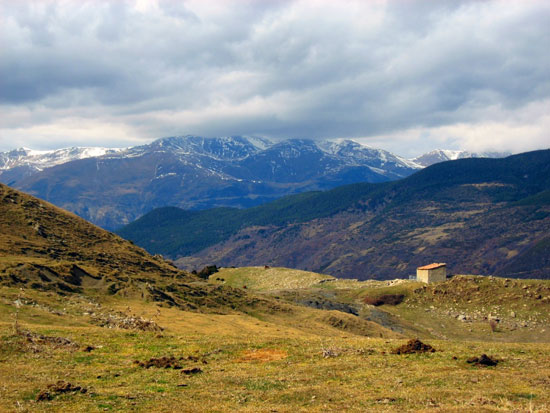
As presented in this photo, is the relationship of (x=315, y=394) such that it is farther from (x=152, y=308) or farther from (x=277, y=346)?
(x=152, y=308)

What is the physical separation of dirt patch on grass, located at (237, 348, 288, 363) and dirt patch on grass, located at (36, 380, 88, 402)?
10651 mm

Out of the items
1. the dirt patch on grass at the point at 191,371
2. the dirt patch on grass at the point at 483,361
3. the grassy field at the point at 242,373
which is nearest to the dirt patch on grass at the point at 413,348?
the grassy field at the point at 242,373

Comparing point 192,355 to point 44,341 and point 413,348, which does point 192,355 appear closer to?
point 44,341

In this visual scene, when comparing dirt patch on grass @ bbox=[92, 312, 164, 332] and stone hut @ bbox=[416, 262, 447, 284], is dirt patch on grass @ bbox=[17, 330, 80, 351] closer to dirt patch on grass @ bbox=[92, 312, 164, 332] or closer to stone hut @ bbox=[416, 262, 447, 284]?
dirt patch on grass @ bbox=[92, 312, 164, 332]

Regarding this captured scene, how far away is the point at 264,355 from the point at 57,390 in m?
13.5

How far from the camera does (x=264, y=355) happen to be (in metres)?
34.5

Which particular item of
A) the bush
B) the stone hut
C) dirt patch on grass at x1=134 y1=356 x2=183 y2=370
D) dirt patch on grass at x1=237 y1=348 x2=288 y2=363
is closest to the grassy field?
dirt patch on grass at x1=237 y1=348 x2=288 y2=363

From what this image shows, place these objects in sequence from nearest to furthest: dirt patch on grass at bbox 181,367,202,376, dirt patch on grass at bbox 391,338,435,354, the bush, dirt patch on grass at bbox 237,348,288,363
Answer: dirt patch on grass at bbox 181,367,202,376, dirt patch on grass at bbox 237,348,288,363, dirt patch on grass at bbox 391,338,435,354, the bush

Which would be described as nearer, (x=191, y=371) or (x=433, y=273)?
(x=191, y=371)

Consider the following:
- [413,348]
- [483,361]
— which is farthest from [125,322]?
[483,361]

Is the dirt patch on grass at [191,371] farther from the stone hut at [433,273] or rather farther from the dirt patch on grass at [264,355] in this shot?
the stone hut at [433,273]

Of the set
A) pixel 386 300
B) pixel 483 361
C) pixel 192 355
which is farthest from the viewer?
pixel 386 300

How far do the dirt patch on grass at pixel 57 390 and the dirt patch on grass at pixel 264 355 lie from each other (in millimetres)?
10651

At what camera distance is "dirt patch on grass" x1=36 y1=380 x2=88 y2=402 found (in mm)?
23844
